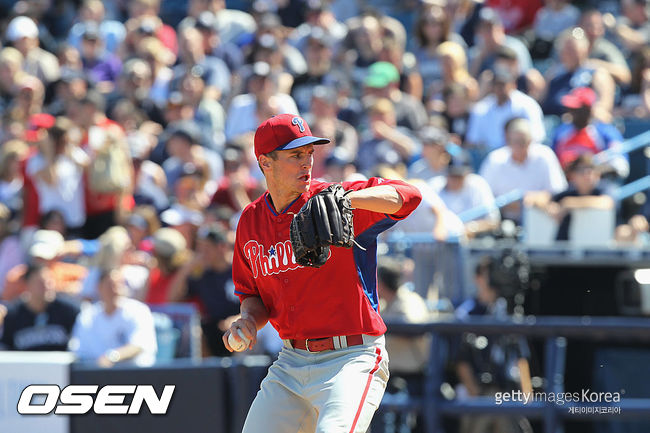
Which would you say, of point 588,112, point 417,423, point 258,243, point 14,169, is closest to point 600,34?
point 588,112

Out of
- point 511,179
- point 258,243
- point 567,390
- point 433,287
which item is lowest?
point 567,390

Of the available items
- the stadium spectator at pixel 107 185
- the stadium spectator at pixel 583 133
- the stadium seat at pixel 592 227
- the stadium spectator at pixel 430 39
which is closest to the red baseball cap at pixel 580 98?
the stadium spectator at pixel 583 133

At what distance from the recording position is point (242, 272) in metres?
5.10

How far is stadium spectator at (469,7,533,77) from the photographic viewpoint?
11844mm

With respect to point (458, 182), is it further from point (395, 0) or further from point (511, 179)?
point (395, 0)

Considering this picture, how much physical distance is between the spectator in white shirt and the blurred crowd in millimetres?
18

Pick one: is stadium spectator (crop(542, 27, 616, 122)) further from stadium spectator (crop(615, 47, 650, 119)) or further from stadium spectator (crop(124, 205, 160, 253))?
stadium spectator (crop(124, 205, 160, 253))

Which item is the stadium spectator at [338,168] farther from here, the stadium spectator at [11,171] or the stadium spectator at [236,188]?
the stadium spectator at [11,171]

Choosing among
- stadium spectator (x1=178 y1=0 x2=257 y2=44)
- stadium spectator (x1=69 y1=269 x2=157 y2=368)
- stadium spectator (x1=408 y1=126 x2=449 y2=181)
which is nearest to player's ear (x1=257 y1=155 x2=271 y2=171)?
stadium spectator (x1=69 y1=269 x2=157 y2=368)

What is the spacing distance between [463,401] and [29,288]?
3.76m

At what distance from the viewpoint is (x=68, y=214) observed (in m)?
11.1

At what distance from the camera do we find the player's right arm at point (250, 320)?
468 centimetres

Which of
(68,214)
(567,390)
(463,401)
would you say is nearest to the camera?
(463,401)

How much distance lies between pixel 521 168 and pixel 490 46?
7.89ft
